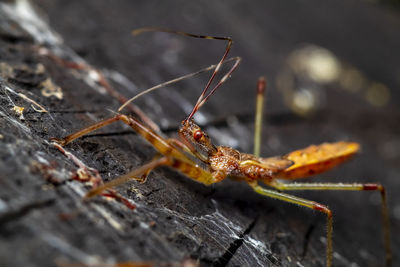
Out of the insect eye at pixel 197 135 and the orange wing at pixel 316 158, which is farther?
the orange wing at pixel 316 158

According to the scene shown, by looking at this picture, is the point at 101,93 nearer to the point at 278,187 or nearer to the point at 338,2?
the point at 278,187

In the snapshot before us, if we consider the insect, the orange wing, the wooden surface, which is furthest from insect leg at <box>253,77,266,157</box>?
the orange wing

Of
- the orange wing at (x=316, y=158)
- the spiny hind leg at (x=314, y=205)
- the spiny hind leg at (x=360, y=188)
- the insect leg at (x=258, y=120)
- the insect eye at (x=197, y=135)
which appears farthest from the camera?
the insect leg at (x=258, y=120)

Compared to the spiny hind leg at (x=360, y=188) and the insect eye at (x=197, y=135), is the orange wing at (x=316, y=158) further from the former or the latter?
the insect eye at (x=197, y=135)

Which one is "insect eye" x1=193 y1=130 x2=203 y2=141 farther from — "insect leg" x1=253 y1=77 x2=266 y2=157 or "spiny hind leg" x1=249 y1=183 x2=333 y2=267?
"insect leg" x1=253 y1=77 x2=266 y2=157

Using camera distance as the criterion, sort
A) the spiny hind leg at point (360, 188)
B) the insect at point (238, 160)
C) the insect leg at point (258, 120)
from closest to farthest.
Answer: the insect at point (238, 160) < the spiny hind leg at point (360, 188) < the insect leg at point (258, 120)

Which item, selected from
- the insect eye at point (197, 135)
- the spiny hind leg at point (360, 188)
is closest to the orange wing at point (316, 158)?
the spiny hind leg at point (360, 188)

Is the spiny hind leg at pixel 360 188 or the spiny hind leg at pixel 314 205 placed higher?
the spiny hind leg at pixel 360 188
